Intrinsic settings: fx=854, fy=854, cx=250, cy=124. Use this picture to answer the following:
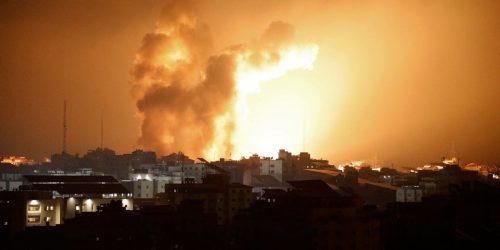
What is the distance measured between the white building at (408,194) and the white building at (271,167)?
1113cm

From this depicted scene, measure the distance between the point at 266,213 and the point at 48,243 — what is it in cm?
1015

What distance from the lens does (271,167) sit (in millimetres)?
79250

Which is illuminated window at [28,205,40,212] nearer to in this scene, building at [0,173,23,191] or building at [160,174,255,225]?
building at [160,174,255,225]

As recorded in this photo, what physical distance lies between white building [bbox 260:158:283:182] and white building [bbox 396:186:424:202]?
11.1 m

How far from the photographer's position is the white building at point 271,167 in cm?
7844

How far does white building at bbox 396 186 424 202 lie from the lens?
7219 cm

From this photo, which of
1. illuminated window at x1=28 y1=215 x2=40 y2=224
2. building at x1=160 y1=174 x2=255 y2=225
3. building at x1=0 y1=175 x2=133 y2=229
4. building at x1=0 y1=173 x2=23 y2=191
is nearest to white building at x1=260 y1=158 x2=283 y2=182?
building at x1=0 y1=175 x2=133 y2=229

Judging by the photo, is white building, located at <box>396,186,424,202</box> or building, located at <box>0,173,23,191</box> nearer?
building, located at <box>0,173,23,191</box>

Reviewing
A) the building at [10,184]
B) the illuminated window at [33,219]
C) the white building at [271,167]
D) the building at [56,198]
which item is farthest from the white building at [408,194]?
the illuminated window at [33,219]

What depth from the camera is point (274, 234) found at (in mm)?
36719

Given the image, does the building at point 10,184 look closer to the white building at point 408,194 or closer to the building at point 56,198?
the building at point 56,198

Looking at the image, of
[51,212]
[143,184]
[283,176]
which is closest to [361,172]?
[283,176]

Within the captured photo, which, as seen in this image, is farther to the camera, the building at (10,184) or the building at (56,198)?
the building at (10,184)

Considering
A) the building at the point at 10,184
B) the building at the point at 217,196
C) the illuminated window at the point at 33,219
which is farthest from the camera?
the building at the point at 10,184
